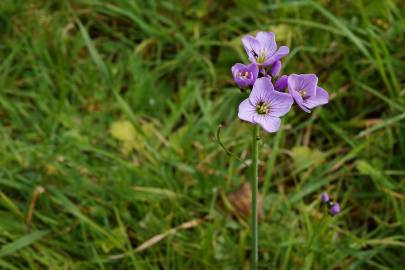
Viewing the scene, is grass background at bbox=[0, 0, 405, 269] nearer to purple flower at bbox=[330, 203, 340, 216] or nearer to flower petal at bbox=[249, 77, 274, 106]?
purple flower at bbox=[330, 203, 340, 216]

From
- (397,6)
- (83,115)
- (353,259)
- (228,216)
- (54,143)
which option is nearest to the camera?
(353,259)

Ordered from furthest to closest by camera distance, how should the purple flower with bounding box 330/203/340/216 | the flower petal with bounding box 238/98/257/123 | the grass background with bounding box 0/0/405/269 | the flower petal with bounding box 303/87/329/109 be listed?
the grass background with bounding box 0/0/405/269, the purple flower with bounding box 330/203/340/216, the flower petal with bounding box 303/87/329/109, the flower petal with bounding box 238/98/257/123

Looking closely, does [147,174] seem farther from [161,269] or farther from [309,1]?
[309,1]

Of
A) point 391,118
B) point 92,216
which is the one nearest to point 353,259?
point 391,118

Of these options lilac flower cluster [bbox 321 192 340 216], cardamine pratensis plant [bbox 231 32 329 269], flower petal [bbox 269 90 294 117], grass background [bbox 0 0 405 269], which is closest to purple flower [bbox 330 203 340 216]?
lilac flower cluster [bbox 321 192 340 216]

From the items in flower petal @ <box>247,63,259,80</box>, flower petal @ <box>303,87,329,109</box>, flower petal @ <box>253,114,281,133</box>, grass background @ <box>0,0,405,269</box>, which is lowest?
grass background @ <box>0,0,405,269</box>

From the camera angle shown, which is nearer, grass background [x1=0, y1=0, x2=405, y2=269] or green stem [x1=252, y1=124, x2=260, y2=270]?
green stem [x1=252, y1=124, x2=260, y2=270]

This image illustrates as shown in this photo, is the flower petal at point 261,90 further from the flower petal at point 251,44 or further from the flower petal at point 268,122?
the flower petal at point 251,44
